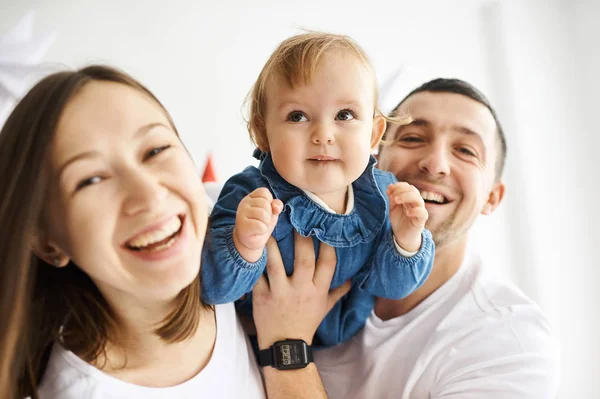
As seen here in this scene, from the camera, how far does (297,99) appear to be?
1.11m

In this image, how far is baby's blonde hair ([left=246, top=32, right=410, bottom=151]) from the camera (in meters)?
1.10

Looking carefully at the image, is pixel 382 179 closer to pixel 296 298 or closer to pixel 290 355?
pixel 296 298

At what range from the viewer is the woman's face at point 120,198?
85cm

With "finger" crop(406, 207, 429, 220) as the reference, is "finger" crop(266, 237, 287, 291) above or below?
below

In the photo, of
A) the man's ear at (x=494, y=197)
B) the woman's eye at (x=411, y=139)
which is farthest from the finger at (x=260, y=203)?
the man's ear at (x=494, y=197)

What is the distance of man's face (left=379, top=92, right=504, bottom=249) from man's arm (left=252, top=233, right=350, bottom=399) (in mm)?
449

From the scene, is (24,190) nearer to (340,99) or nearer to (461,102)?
(340,99)

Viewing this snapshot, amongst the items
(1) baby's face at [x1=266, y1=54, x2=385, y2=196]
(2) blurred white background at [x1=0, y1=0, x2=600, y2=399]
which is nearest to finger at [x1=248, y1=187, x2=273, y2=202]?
(1) baby's face at [x1=266, y1=54, x2=385, y2=196]

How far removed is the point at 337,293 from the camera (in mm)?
1349

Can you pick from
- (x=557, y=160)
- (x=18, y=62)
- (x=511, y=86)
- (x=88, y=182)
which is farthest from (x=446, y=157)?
(x=557, y=160)

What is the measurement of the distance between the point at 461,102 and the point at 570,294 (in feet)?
6.52

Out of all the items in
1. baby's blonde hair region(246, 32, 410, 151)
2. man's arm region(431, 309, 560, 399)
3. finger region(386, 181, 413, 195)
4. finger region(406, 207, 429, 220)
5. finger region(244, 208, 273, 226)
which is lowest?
man's arm region(431, 309, 560, 399)

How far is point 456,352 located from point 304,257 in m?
0.44

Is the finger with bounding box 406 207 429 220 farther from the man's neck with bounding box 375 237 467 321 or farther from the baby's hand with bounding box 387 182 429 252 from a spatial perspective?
the man's neck with bounding box 375 237 467 321
